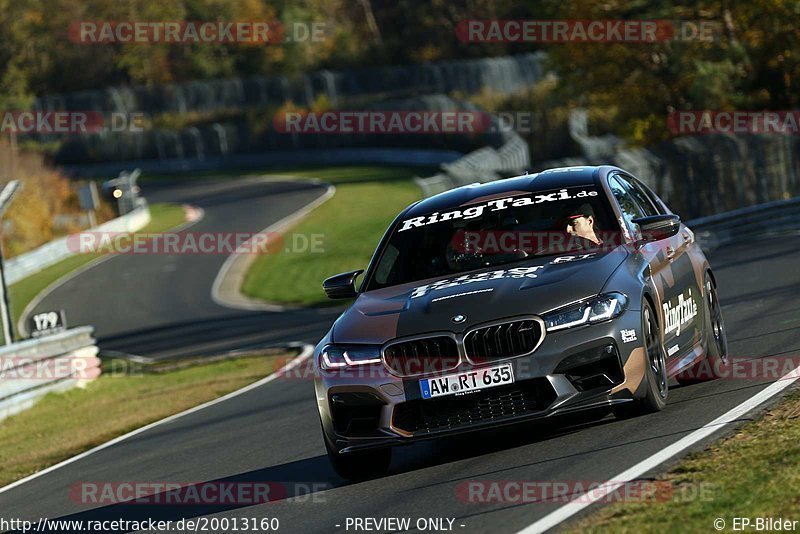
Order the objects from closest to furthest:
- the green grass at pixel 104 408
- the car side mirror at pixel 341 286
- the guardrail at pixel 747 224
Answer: the car side mirror at pixel 341 286 → the green grass at pixel 104 408 → the guardrail at pixel 747 224

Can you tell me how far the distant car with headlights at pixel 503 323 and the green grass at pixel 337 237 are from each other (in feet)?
75.6

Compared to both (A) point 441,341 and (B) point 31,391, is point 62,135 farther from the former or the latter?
(A) point 441,341

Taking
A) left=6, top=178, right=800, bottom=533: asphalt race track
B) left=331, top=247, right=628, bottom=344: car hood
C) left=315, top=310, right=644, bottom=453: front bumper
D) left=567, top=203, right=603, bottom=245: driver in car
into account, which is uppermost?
left=567, top=203, right=603, bottom=245: driver in car

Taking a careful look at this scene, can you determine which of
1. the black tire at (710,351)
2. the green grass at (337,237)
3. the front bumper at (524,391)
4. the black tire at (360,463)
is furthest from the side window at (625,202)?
the green grass at (337,237)

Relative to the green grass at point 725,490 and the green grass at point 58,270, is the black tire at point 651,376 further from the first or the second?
the green grass at point 58,270

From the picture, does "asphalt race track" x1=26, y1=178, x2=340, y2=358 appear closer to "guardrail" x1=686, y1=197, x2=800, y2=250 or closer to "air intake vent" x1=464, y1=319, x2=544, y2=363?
"guardrail" x1=686, y1=197, x2=800, y2=250

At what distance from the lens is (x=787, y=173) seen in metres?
27.0

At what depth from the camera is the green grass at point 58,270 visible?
4225cm

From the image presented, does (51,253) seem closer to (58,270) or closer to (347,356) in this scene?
(58,270)

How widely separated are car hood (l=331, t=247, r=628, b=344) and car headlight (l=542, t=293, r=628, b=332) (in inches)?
2.0

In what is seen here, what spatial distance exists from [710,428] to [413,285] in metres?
2.07

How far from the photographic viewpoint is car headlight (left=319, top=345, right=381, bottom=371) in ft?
26.3

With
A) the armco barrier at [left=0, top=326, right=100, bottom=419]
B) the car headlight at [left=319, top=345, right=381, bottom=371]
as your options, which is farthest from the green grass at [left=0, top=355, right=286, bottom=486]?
the car headlight at [left=319, top=345, right=381, bottom=371]

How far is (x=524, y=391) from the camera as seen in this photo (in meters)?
7.82
